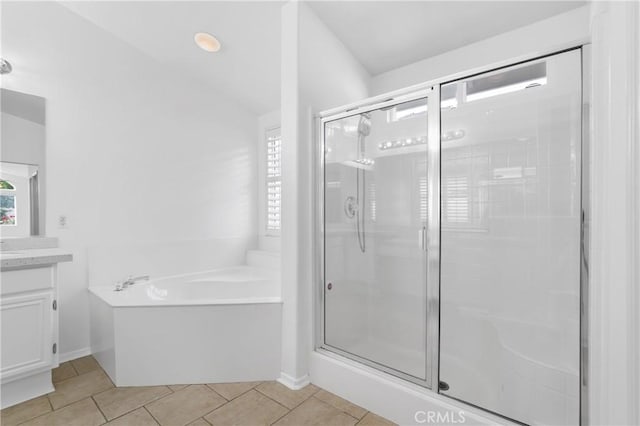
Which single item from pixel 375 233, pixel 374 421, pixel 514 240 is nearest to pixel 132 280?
pixel 375 233

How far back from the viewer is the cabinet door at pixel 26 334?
1.69m

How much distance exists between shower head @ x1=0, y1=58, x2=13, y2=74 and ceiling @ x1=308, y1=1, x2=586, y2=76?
2144 millimetres

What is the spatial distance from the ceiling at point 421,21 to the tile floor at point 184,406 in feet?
8.55

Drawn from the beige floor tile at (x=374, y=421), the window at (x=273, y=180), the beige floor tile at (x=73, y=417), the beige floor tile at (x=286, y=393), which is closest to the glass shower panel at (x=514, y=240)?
the beige floor tile at (x=374, y=421)

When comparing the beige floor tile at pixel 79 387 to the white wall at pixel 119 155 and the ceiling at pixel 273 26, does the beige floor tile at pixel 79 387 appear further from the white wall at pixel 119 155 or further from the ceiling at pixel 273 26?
the ceiling at pixel 273 26

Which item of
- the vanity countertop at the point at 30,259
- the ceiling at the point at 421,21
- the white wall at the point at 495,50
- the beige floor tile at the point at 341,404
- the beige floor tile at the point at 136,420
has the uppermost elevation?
the ceiling at the point at 421,21

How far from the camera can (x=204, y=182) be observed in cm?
312

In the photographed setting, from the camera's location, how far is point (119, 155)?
2.59m

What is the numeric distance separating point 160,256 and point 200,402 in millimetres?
1461

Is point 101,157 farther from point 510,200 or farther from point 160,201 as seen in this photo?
point 510,200

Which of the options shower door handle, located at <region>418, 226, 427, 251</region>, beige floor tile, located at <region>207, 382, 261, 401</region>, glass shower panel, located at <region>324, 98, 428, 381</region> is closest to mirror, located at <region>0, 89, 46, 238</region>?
beige floor tile, located at <region>207, 382, 261, 401</region>

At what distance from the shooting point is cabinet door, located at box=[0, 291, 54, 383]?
5.56ft

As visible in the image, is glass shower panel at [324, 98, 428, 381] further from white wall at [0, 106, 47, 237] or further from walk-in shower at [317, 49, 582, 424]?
white wall at [0, 106, 47, 237]

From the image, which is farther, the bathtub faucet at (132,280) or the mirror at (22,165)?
the bathtub faucet at (132,280)
